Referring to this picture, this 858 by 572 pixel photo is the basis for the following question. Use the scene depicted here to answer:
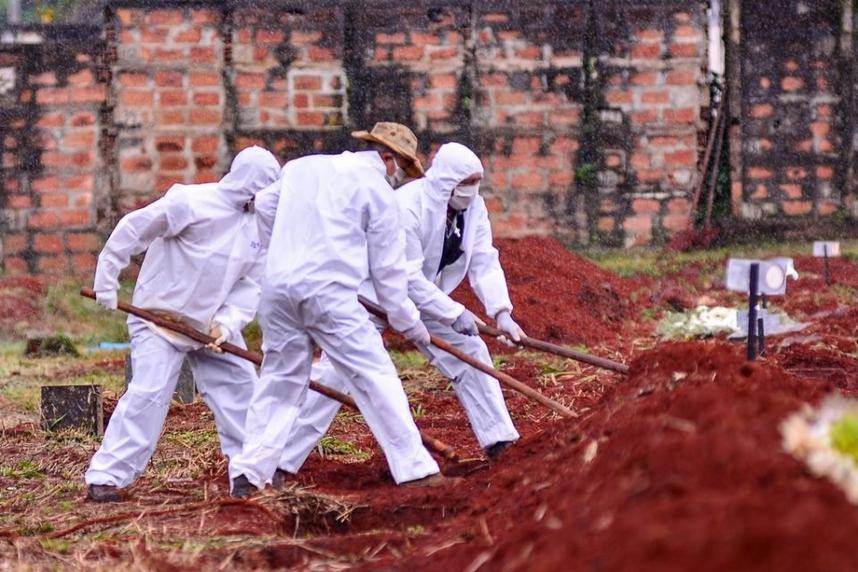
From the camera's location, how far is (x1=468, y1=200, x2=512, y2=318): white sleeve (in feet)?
29.2

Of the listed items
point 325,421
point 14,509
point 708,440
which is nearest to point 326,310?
point 325,421

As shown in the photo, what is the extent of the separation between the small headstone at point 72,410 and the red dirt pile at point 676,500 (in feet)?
12.5

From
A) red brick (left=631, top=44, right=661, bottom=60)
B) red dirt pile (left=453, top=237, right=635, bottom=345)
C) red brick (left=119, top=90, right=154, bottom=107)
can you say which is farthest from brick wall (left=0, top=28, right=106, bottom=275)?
red brick (left=631, top=44, right=661, bottom=60)

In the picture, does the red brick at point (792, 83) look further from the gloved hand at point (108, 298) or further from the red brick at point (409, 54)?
the gloved hand at point (108, 298)

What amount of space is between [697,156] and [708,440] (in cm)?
1212

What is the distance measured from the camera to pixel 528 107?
16000 millimetres

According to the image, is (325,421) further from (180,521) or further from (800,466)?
(800,466)

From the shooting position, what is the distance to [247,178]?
327 inches

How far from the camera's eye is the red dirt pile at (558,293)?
13.3 meters

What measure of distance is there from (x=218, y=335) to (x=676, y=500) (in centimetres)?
463

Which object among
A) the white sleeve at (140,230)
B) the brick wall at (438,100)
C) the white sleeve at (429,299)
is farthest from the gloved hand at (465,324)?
the brick wall at (438,100)

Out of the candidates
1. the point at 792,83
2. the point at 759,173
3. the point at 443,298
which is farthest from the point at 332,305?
the point at 792,83

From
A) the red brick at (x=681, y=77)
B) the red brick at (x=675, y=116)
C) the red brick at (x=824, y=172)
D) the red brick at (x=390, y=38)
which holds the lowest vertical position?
the red brick at (x=824, y=172)

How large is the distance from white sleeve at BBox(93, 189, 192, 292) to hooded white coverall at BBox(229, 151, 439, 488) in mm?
707
